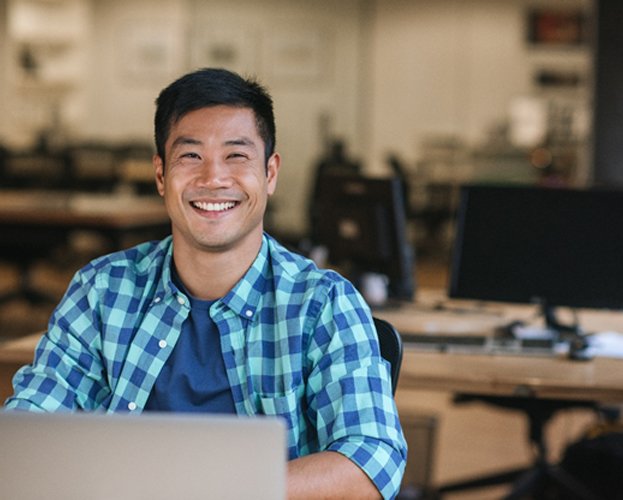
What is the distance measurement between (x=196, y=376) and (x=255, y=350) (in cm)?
12

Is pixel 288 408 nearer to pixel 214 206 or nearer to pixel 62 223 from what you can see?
pixel 214 206

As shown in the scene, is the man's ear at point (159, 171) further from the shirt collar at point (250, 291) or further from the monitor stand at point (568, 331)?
the monitor stand at point (568, 331)

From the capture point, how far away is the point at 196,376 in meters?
1.85

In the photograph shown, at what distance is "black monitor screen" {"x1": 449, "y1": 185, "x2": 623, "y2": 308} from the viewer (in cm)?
334

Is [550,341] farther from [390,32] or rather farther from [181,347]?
[390,32]

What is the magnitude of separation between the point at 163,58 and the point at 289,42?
1286 mm

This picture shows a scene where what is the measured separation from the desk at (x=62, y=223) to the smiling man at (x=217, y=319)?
481 centimetres

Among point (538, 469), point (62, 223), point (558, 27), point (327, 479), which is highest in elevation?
point (558, 27)

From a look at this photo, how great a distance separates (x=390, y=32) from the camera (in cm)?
994

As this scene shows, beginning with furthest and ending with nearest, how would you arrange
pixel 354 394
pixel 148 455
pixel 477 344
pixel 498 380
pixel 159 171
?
1. pixel 477 344
2. pixel 498 380
3. pixel 159 171
4. pixel 354 394
5. pixel 148 455

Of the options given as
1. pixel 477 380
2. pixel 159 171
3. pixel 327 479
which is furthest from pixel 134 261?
pixel 477 380

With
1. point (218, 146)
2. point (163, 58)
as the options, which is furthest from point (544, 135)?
point (218, 146)

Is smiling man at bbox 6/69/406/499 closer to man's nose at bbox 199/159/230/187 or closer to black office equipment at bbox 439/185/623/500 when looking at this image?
man's nose at bbox 199/159/230/187

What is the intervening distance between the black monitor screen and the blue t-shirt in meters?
1.73
